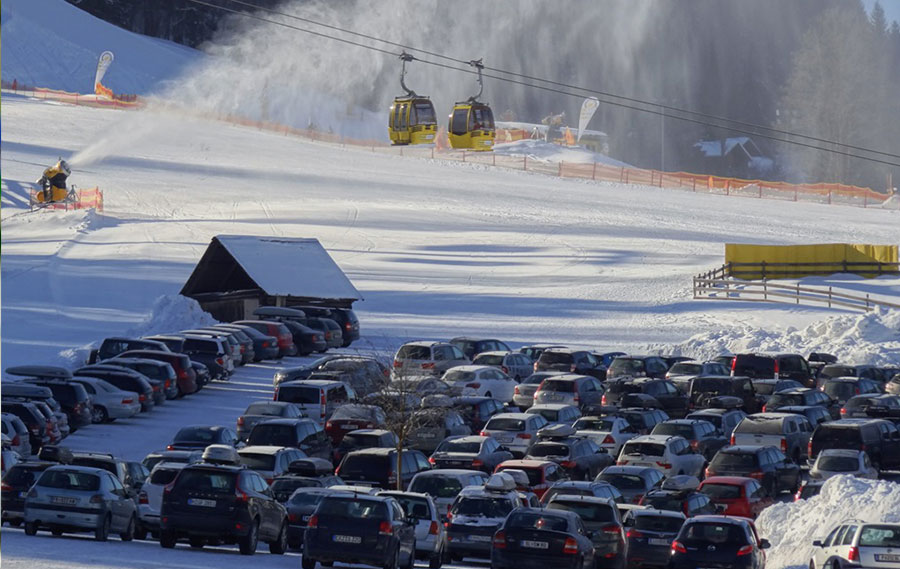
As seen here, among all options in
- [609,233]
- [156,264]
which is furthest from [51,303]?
[609,233]

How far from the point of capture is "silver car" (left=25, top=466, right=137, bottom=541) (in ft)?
66.6

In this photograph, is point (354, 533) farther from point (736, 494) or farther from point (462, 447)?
point (462, 447)

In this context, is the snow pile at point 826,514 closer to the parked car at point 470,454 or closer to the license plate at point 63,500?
the parked car at point 470,454

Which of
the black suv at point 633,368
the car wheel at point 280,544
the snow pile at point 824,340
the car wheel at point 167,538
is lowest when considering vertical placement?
the car wheel at point 280,544

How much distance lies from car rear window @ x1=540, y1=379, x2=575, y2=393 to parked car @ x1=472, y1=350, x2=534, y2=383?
4315 mm

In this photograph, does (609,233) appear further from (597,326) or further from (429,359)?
(429,359)

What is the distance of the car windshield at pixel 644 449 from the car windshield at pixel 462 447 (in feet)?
9.38

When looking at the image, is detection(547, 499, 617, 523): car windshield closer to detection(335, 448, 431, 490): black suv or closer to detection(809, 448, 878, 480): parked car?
detection(335, 448, 431, 490): black suv

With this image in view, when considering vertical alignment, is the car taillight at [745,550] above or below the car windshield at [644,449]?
below

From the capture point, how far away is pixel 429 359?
40.8 meters

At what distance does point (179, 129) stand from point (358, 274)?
60.7 meters

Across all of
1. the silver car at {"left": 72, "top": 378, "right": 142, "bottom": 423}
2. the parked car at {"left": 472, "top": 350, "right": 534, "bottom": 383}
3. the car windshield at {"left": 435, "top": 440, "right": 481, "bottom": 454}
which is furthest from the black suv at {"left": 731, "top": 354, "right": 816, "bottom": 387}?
the silver car at {"left": 72, "top": 378, "right": 142, "bottom": 423}

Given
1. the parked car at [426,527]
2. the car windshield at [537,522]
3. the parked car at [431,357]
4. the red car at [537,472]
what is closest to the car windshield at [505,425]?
the red car at [537,472]

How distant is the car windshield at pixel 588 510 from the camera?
21734mm
